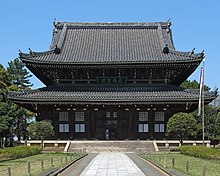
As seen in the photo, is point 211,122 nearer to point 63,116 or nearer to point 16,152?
point 63,116

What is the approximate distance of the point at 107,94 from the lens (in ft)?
152

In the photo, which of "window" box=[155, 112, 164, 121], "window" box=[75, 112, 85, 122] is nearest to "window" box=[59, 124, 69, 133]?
"window" box=[75, 112, 85, 122]

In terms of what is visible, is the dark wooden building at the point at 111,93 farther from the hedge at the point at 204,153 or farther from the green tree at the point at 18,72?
the green tree at the point at 18,72

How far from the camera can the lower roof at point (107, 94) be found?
44.2 m

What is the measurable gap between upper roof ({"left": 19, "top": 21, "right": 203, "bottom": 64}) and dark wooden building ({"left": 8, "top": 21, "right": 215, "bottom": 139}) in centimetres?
14

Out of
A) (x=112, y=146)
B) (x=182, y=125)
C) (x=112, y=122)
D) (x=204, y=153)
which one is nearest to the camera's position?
(x=204, y=153)

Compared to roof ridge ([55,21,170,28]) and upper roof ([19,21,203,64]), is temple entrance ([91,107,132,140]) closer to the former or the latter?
upper roof ([19,21,203,64])

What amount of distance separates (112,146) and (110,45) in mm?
17538

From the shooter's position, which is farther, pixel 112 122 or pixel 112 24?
pixel 112 24

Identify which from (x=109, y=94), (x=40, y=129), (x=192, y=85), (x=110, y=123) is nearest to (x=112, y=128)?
(x=110, y=123)

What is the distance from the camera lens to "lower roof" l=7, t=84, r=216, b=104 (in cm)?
4425

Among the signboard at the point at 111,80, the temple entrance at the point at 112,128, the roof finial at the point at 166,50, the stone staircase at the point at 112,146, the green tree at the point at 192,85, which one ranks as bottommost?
the stone staircase at the point at 112,146

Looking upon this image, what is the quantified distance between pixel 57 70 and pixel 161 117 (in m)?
15.0

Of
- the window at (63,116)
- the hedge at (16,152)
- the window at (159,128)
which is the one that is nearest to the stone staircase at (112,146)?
the window at (159,128)
